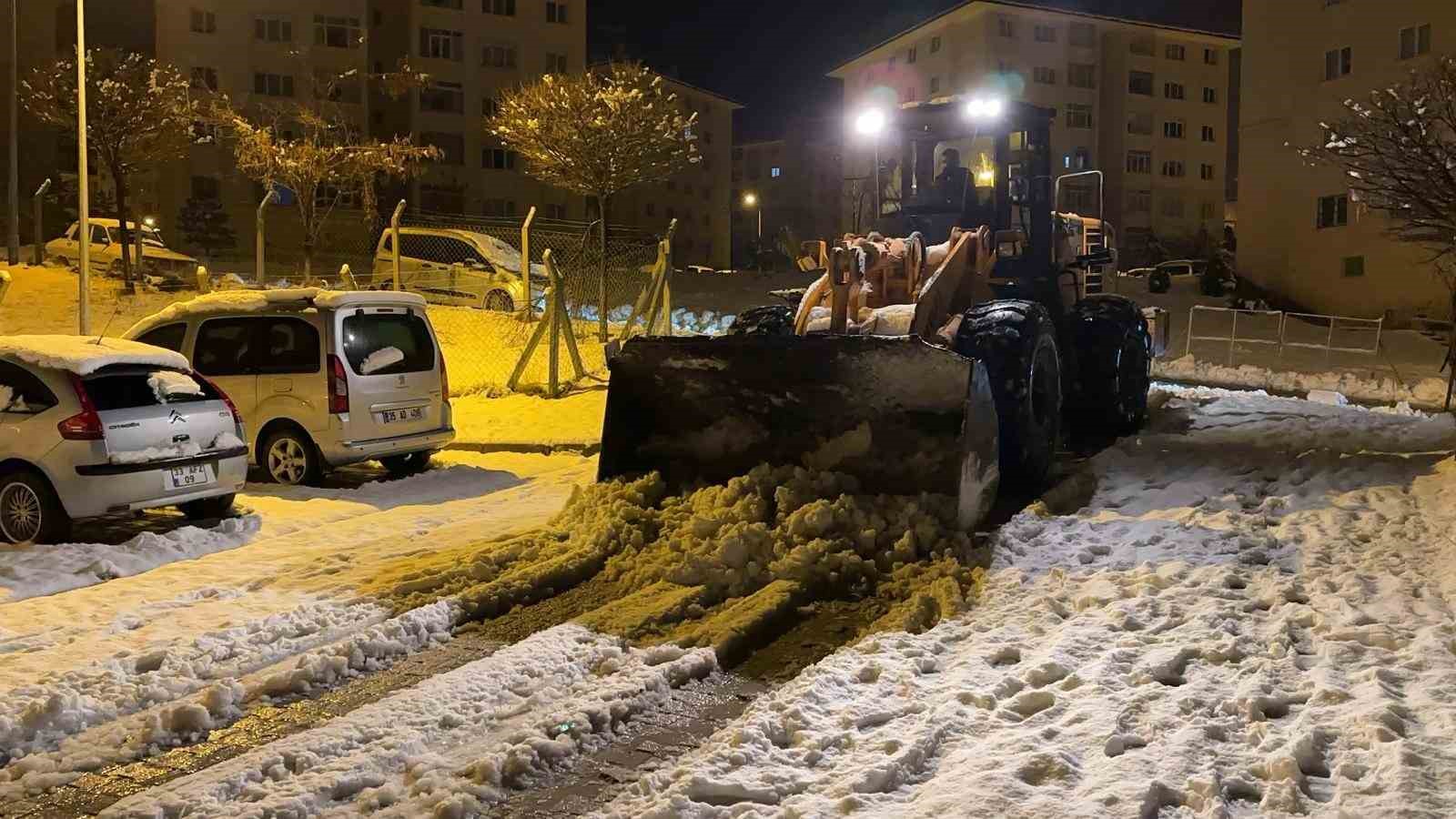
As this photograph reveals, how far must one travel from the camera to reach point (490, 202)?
48.1 metres

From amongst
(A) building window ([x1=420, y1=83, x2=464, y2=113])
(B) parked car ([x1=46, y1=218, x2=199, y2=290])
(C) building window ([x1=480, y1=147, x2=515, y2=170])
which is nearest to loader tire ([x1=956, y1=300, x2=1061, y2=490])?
(B) parked car ([x1=46, y1=218, x2=199, y2=290])

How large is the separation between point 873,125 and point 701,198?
55.2m

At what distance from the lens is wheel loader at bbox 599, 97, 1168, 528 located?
25.7 feet

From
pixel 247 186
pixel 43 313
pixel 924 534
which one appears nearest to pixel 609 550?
pixel 924 534

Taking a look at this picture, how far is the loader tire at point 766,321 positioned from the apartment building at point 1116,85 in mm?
43313

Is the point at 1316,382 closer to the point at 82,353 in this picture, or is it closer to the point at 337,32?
the point at 82,353

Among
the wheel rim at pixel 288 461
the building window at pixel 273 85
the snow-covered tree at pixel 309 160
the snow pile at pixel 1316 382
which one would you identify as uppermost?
the building window at pixel 273 85

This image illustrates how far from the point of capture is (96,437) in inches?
331

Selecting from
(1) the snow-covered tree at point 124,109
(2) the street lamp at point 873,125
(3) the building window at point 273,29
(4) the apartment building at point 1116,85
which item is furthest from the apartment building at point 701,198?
(2) the street lamp at point 873,125

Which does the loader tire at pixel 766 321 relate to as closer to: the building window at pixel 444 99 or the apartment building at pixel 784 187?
the building window at pixel 444 99

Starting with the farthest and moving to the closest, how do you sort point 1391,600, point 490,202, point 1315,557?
point 490,202, point 1315,557, point 1391,600

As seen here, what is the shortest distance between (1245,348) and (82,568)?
23.5m

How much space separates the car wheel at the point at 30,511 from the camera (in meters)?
8.38

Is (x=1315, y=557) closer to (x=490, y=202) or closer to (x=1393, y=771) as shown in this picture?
(x=1393, y=771)
